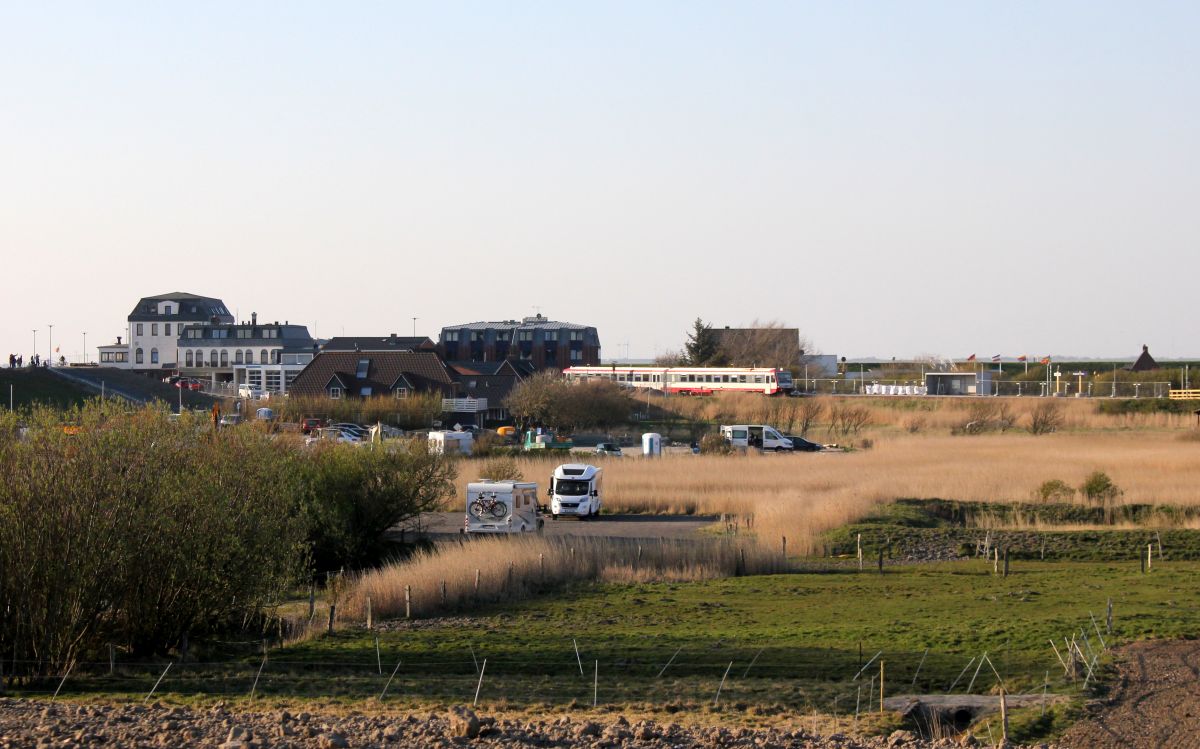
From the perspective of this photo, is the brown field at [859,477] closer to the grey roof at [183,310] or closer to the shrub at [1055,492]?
the shrub at [1055,492]

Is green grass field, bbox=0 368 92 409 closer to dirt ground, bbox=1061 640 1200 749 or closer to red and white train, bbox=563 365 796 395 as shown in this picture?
red and white train, bbox=563 365 796 395

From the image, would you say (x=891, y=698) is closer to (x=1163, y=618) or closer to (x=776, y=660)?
(x=776, y=660)

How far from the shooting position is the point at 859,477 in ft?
174

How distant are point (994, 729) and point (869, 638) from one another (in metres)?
6.91

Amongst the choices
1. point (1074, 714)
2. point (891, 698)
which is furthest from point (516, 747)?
point (1074, 714)

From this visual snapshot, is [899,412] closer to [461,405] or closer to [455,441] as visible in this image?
[461,405]

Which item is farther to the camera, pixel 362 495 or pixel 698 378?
pixel 698 378

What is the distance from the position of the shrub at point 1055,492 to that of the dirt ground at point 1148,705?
2502 cm

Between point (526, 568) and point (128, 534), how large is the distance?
11.3m

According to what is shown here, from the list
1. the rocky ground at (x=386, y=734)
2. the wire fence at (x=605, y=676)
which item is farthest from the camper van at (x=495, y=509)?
the rocky ground at (x=386, y=734)

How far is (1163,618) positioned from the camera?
23.6 m

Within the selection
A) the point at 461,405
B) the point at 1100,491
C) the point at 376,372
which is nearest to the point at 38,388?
the point at 376,372

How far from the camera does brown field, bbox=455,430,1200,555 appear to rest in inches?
1693

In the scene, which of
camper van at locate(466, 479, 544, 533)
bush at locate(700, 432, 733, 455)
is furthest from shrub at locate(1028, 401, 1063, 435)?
camper van at locate(466, 479, 544, 533)
